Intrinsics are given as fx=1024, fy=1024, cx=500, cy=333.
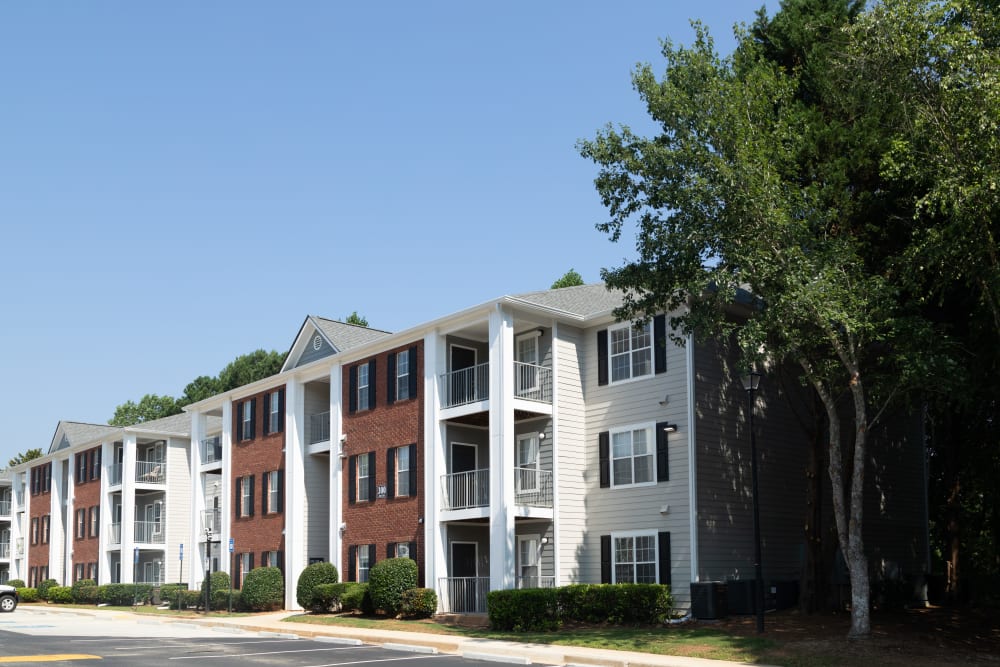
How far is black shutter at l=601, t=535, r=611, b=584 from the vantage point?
28.9m

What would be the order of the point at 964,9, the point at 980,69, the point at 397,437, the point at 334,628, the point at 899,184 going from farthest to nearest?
the point at 397,437, the point at 334,628, the point at 899,184, the point at 964,9, the point at 980,69

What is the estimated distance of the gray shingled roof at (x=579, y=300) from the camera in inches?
1236

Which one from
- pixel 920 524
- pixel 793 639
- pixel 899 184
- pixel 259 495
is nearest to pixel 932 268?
pixel 899 184

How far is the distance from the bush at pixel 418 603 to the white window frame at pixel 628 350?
830 centimetres

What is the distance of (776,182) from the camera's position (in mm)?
20844

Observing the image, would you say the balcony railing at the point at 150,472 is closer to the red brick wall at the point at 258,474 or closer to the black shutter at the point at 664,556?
the red brick wall at the point at 258,474

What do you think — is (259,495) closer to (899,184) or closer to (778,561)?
(778,561)

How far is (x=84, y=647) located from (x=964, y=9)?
2322 cm

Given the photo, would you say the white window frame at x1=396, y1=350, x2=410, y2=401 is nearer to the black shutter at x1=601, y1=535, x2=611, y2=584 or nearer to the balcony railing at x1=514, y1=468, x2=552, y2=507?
the balcony railing at x1=514, y1=468, x2=552, y2=507

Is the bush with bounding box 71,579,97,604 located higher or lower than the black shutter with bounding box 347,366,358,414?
lower

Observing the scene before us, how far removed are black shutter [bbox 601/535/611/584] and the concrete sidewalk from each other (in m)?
5.76

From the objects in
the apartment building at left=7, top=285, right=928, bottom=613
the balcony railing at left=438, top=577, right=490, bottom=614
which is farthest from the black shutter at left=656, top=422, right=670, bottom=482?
the balcony railing at left=438, top=577, right=490, bottom=614

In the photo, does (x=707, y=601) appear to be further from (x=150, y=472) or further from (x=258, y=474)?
(x=150, y=472)

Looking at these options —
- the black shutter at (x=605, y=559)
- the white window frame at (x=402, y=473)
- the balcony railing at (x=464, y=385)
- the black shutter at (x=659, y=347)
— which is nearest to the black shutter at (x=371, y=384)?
the white window frame at (x=402, y=473)
